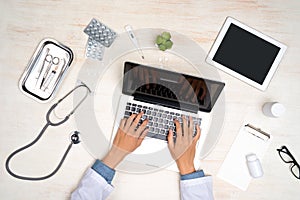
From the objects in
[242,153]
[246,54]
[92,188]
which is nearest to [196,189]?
[242,153]

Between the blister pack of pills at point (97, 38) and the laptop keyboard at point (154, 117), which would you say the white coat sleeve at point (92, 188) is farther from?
the blister pack of pills at point (97, 38)

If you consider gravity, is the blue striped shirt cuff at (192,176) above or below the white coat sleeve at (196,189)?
above

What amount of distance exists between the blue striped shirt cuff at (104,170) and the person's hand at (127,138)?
15 millimetres

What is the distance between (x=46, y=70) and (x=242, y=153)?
24.6 inches

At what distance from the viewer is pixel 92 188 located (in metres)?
0.99

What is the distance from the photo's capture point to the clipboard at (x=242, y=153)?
1.04m

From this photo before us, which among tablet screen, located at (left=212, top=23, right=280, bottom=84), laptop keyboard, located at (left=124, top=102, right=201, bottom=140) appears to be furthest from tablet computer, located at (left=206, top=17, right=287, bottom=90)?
laptop keyboard, located at (left=124, top=102, right=201, bottom=140)

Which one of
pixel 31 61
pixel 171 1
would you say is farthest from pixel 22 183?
pixel 171 1

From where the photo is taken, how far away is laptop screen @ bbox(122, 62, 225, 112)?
3.21 ft

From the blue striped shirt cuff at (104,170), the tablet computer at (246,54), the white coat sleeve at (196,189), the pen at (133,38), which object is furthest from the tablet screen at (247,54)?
the blue striped shirt cuff at (104,170)

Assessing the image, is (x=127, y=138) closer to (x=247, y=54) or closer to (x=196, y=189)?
(x=196, y=189)

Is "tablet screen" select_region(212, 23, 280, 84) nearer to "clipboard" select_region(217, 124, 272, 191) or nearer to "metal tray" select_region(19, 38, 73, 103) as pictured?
"clipboard" select_region(217, 124, 272, 191)

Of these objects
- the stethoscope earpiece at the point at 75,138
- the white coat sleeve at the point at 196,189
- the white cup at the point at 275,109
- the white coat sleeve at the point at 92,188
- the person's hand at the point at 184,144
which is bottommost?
the white coat sleeve at the point at 92,188

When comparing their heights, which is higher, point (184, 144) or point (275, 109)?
point (275, 109)
